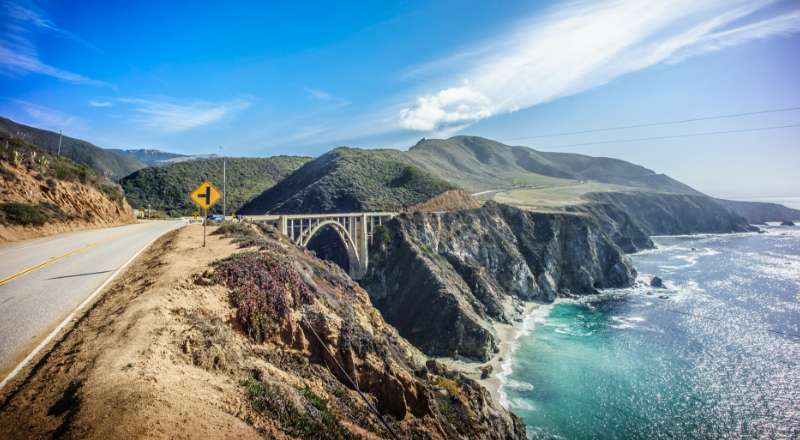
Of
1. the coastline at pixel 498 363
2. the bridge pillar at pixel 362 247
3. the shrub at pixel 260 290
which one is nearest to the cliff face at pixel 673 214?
the coastline at pixel 498 363

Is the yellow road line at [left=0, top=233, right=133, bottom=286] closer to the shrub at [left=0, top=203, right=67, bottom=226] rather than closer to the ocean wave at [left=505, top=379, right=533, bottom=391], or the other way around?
the shrub at [left=0, top=203, right=67, bottom=226]

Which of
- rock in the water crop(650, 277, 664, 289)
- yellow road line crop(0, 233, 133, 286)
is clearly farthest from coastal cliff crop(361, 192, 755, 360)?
yellow road line crop(0, 233, 133, 286)

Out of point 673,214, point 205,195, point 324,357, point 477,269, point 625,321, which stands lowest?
point 625,321

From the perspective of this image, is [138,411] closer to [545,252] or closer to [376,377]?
[376,377]

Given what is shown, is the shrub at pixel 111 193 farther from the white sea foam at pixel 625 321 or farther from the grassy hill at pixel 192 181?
the white sea foam at pixel 625 321

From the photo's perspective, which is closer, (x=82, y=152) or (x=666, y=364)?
(x=666, y=364)

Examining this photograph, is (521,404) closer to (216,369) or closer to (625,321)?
(625,321)

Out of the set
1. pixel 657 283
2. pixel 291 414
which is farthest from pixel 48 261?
pixel 657 283

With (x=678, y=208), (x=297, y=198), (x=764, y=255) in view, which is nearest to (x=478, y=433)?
(x=297, y=198)
